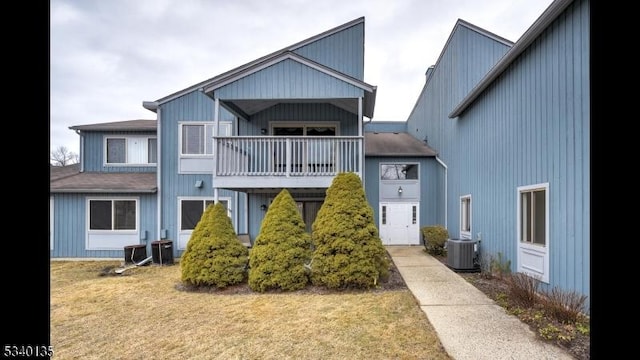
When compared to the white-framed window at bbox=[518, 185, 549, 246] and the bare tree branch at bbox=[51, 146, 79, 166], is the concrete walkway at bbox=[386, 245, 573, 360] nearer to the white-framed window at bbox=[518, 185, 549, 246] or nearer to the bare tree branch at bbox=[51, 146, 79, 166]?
the white-framed window at bbox=[518, 185, 549, 246]

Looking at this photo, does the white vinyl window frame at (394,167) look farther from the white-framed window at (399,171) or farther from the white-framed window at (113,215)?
the white-framed window at (113,215)

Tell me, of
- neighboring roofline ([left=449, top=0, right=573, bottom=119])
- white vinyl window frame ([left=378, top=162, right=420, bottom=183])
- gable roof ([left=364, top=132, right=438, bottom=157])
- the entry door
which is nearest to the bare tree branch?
gable roof ([left=364, top=132, right=438, bottom=157])

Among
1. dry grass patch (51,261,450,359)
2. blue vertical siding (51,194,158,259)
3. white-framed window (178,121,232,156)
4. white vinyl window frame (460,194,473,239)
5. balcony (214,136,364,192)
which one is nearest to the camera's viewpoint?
dry grass patch (51,261,450,359)

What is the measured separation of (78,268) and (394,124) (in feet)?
64.2

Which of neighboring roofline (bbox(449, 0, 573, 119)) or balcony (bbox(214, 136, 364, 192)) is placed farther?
balcony (bbox(214, 136, 364, 192))

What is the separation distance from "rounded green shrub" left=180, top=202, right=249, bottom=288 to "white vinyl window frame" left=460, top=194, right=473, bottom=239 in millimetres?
7178

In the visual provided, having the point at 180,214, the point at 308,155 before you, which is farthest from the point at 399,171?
the point at 180,214

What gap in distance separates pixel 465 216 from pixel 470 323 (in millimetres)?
6811

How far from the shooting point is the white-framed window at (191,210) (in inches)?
482

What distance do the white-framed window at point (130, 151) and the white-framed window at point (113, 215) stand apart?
5.85 feet

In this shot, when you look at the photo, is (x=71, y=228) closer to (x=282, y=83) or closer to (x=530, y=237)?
(x=282, y=83)

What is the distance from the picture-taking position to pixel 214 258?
771cm

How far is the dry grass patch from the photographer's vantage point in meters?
4.43
